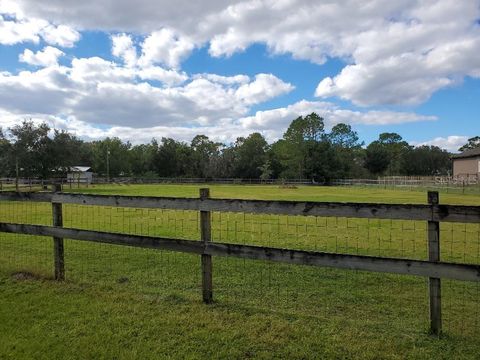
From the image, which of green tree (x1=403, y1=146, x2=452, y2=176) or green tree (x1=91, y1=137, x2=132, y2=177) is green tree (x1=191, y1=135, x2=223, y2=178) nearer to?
green tree (x1=91, y1=137, x2=132, y2=177)

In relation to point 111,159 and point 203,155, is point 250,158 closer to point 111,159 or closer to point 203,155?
point 203,155

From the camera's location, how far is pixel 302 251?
4.88 metres

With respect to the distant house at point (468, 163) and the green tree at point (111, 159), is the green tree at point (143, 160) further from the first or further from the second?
the distant house at point (468, 163)

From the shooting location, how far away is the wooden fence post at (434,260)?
4.39m

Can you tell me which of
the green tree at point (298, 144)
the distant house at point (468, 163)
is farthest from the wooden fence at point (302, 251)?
the green tree at point (298, 144)

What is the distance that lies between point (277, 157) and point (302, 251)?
94.0m

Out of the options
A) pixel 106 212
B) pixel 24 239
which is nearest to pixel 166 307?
pixel 24 239

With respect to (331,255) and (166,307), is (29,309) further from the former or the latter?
(331,255)

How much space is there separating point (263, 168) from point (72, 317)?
300 feet

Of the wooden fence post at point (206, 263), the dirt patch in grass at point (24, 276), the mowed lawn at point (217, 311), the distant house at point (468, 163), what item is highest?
the distant house at point (468, 163)

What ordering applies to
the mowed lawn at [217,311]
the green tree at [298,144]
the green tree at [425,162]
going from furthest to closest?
the green tree at [425,162] < the green tree at [298,144] < the mowed lawn at [217,311]

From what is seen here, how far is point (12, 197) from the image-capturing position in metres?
7.19

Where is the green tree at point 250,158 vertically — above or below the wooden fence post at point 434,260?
above

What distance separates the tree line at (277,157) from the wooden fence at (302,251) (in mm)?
73681
